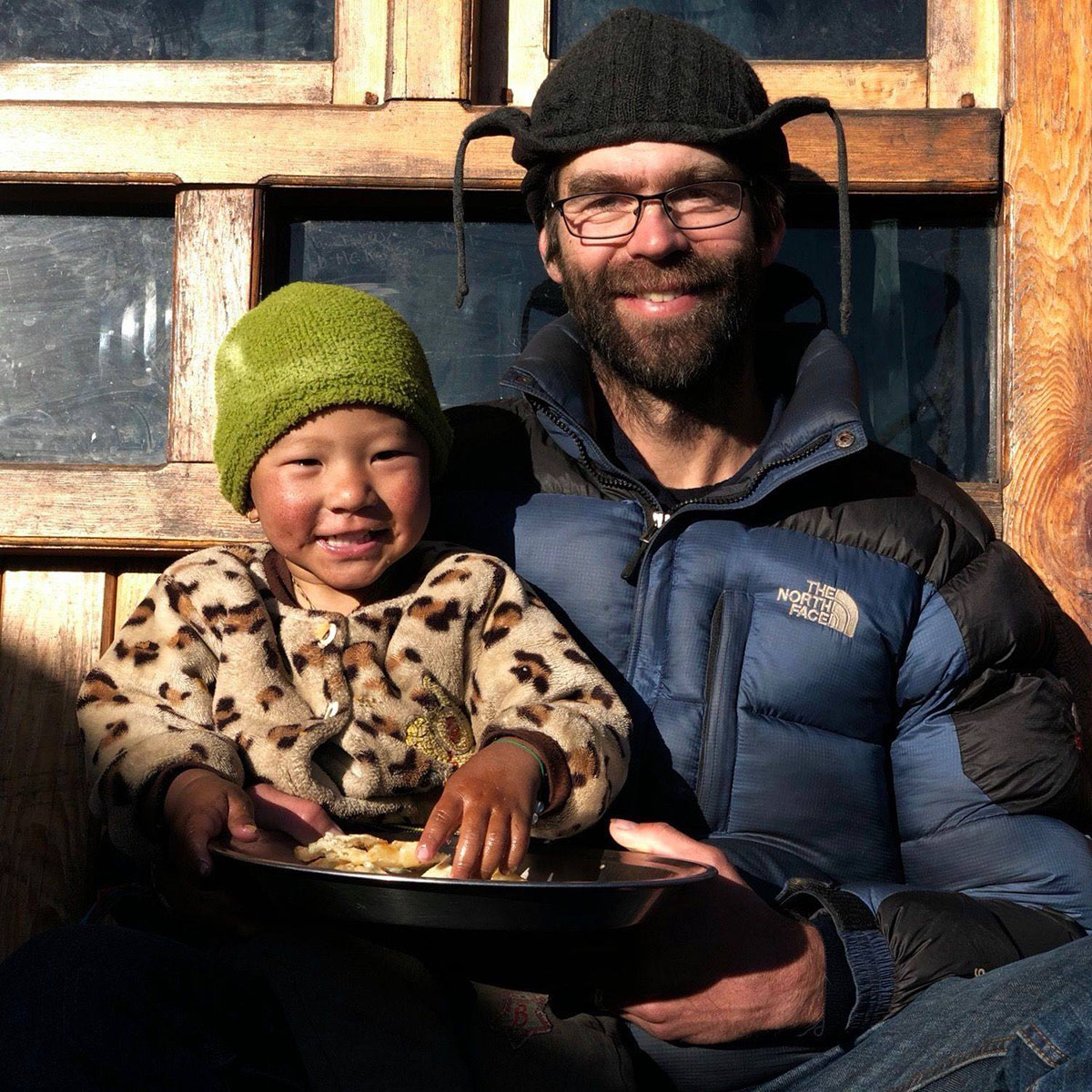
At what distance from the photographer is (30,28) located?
267cm

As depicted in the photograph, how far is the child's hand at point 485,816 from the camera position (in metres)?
1.52

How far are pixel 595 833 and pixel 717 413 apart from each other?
2.80 ft

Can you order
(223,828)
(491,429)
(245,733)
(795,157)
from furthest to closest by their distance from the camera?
1. (795,157)
2. (491,429)
3. (245,733)
4. (223,828)

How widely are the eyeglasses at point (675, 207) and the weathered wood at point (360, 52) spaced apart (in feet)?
1.83

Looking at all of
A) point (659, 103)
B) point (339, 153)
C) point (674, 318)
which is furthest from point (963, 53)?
point (339, 153)

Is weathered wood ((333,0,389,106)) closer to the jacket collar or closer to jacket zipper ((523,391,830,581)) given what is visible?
the jacket collar

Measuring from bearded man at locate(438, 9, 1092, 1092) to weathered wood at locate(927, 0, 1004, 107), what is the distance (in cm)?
43

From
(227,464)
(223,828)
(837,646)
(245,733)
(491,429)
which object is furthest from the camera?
(491,429)

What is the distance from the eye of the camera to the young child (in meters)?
1.82

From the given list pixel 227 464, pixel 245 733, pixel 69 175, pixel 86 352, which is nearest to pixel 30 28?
pixel 69 175

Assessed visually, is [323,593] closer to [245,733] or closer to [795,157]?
[245,733]

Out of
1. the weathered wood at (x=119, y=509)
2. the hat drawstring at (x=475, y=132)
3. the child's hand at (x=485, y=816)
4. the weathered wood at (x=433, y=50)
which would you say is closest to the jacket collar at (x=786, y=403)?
the hat drawstring at (x=475, y=132)

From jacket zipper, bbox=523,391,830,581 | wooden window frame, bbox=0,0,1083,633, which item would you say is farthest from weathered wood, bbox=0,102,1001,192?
jacket zipper, bbox=523,391,830,581

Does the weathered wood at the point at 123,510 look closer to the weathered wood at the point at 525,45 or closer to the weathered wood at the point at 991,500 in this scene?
the weathered wood at the point at 991,500
